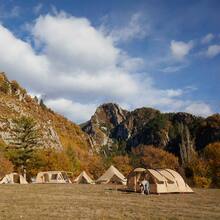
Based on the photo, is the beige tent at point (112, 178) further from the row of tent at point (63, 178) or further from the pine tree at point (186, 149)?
the pine tree at point (186, 149)

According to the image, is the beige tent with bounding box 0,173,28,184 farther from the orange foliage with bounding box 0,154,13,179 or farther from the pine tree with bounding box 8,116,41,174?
the orange foliage with bounding box 0,154,13,179

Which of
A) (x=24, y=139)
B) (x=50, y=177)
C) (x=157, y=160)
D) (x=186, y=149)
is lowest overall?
(x=50, y=177)

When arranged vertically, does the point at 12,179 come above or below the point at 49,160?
below

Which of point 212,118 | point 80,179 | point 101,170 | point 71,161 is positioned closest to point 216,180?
point 80,179

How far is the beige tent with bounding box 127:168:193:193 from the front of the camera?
3706 centimetres

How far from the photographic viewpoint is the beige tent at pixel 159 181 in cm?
3706

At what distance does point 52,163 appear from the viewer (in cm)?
10281

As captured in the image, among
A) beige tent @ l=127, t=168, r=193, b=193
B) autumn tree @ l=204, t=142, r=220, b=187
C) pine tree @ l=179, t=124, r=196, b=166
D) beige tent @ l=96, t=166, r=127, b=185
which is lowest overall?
beige tent @ l=127, t=168, r=193, b=193

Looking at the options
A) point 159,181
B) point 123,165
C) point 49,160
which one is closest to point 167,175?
point 159,181

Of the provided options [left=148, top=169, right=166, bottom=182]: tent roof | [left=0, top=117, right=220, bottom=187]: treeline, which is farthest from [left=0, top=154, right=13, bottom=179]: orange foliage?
[left=148, top=169, right=166, bottom=182]: tent roof

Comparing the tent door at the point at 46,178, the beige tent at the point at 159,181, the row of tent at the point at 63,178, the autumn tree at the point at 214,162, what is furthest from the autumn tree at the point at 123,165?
the beige tent at the point at 159,181

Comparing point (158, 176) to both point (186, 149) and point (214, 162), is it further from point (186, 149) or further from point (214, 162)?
point (186, 149)

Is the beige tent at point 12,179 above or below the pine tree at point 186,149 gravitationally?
below

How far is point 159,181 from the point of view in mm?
37281
